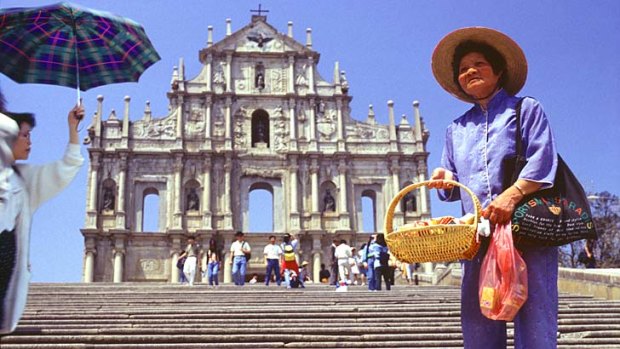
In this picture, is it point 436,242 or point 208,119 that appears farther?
point 208,119

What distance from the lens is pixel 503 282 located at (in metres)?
3.03

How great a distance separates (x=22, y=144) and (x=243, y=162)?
88.9 feet

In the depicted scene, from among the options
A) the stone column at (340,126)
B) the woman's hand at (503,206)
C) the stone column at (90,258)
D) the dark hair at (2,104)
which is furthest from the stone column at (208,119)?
the woman's hand at (503,206)

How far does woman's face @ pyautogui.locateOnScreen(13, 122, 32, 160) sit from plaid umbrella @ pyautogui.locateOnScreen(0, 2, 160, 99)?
72cm

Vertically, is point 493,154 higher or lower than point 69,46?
lower

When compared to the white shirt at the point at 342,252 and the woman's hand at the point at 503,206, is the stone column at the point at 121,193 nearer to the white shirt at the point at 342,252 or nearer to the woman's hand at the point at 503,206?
the white shirt at the point at 342,252

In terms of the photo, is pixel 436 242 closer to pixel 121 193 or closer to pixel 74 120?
pixel 74 120

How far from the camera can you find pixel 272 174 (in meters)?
30.0

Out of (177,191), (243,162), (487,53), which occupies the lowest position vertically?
(487,53)

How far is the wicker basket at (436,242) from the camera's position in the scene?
10.3 ft

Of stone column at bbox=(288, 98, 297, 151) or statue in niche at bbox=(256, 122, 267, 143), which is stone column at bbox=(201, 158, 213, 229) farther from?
stone column at bbox=(288, 98, 297, 151)

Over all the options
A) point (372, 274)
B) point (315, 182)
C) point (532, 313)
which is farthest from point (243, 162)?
point (532, 313)

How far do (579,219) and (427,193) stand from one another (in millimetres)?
27082

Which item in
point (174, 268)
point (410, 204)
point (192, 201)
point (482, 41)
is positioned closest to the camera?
point (482, 41)
